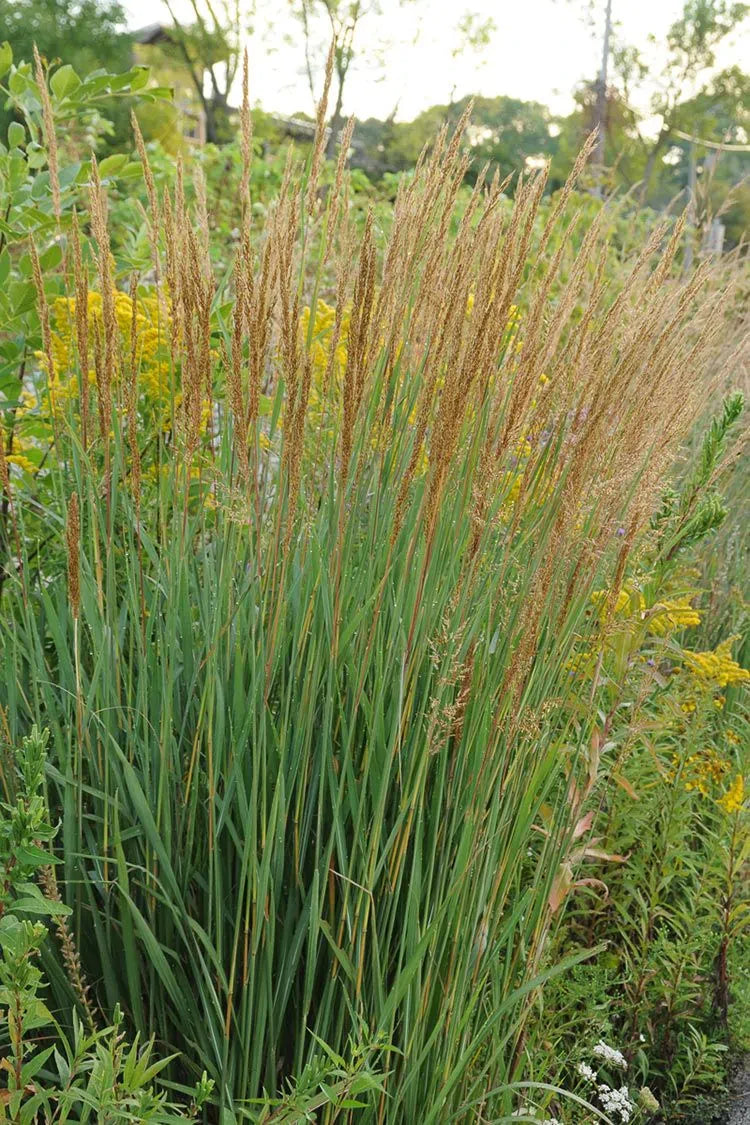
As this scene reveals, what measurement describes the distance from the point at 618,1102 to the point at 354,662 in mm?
1179

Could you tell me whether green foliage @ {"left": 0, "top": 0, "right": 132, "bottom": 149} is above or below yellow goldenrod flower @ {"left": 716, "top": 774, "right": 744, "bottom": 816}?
above

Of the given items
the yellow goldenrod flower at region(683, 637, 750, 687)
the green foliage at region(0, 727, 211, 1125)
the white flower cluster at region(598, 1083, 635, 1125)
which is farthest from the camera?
the yellow goldenrod flower at region(683, 637, 750, 687)

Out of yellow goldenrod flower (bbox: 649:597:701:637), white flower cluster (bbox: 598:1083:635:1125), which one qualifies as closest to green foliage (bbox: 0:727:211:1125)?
white flower cluster (bbox: 598:1083:635:1125)

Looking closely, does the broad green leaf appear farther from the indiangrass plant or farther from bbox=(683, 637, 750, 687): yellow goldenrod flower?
bbox=(683, 637, 750, 687): yellow goldenrod flower

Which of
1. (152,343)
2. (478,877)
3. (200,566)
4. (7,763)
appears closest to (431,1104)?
(478,877)

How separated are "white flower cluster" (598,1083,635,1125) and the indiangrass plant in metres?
0.38

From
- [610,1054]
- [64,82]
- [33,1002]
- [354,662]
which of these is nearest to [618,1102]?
[610,1054]

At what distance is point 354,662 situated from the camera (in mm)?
1672

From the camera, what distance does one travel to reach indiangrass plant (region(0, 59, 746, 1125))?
1537 mm

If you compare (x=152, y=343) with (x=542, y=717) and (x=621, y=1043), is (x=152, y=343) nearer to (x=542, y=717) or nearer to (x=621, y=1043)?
(x=542, y=717)

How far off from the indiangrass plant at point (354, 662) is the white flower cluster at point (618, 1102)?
38cm

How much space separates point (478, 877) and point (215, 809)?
43 cm

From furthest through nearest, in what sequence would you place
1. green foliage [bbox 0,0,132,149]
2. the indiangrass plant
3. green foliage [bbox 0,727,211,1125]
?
1. green foliage [bbox 0,0,132,149]
2. the indiangrass plant
3. green foliage [bbox 0,727,211,1125]

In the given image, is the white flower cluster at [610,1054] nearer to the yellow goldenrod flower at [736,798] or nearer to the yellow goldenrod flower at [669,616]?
the yellow goldenrod flower at [736,798]
